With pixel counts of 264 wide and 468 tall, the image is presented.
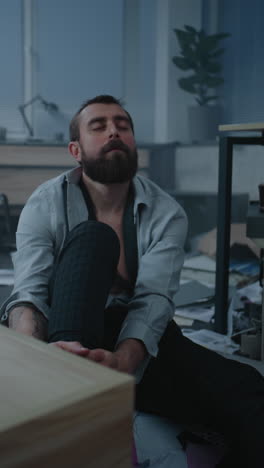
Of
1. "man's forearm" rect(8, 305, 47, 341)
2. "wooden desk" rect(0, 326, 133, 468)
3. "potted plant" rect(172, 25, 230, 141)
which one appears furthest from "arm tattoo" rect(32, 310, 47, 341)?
"potted plant" rect(172, 25, 230, 141)

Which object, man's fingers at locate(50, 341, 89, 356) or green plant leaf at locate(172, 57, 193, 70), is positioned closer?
man's fingers at locate(50, 341, 89, 356)

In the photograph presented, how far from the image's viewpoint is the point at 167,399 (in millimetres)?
1329

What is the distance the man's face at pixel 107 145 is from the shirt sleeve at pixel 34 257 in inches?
6.1

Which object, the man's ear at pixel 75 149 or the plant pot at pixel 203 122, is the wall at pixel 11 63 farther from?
the man's ear at pixel 75 149

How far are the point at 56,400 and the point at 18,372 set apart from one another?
0.24ft

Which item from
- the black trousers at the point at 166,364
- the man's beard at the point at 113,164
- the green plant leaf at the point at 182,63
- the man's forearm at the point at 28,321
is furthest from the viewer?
the green plant leaf at the point at 182,63

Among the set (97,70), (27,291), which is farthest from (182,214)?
(97,70)

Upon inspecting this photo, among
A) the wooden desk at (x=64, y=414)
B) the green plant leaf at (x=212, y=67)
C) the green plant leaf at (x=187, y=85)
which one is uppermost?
the green plant leaf at (x=212, y=67)

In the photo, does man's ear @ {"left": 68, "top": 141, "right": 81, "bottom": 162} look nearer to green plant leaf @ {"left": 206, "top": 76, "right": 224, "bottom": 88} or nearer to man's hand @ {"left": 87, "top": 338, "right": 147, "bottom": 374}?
man's hand @ {"left": 87, "top": 338, "right": 147, "bottom": 374}

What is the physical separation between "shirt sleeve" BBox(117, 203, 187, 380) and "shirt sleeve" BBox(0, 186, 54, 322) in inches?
8.3

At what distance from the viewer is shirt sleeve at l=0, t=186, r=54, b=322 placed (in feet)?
4.17

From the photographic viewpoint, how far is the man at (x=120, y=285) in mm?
1119

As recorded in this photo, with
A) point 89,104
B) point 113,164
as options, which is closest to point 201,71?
point 89,104

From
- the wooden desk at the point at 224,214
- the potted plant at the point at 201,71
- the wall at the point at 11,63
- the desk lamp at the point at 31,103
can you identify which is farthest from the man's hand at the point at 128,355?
the wall at the point at 11,63
